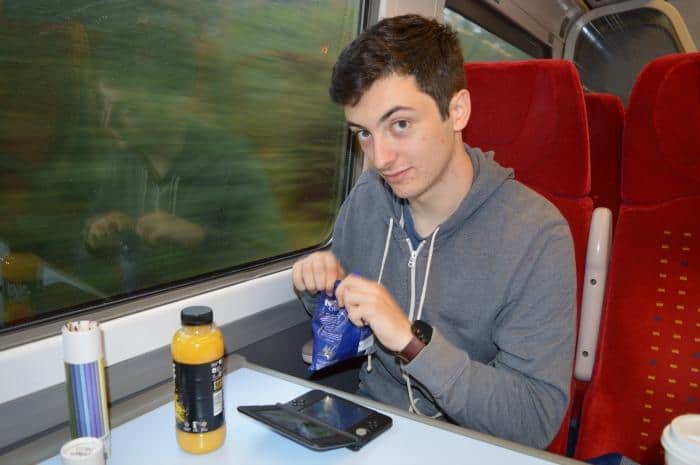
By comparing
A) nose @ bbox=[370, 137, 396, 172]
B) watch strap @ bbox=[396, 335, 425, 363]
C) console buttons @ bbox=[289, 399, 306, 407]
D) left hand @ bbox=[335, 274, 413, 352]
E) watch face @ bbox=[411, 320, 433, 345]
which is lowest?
console buttons @ bbox=[289, 399, 306, 407]

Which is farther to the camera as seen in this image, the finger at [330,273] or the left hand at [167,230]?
the left hand at [167,230]

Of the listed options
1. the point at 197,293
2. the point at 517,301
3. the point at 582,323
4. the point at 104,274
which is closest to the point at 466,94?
the point at 517,301

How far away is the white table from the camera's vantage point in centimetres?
97

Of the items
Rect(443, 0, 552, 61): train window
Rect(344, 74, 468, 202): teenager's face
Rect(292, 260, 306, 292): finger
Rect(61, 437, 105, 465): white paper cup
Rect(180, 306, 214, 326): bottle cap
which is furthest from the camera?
Rect(443, 0, 552, 61): train window

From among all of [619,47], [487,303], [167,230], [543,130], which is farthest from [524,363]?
[619,47]

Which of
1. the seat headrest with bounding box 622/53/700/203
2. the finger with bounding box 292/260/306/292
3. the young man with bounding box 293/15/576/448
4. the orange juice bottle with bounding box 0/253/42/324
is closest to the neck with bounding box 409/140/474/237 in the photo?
the young man with bounding box 293/15/576/448

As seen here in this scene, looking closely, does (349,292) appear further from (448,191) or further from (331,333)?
(448,191)

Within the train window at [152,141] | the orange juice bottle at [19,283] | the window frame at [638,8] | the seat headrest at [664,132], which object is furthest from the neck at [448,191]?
the window frame at [638,8]

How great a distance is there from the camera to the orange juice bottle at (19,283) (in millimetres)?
1165

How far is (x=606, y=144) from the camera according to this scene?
194 centimetres

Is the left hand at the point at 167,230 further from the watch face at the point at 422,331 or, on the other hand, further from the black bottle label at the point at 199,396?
the watch face at the point at 422,331

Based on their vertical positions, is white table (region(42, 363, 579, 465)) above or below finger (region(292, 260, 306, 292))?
below

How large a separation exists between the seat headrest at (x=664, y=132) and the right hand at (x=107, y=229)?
4.34ft

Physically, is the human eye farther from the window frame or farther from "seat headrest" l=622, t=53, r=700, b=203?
the window frame
